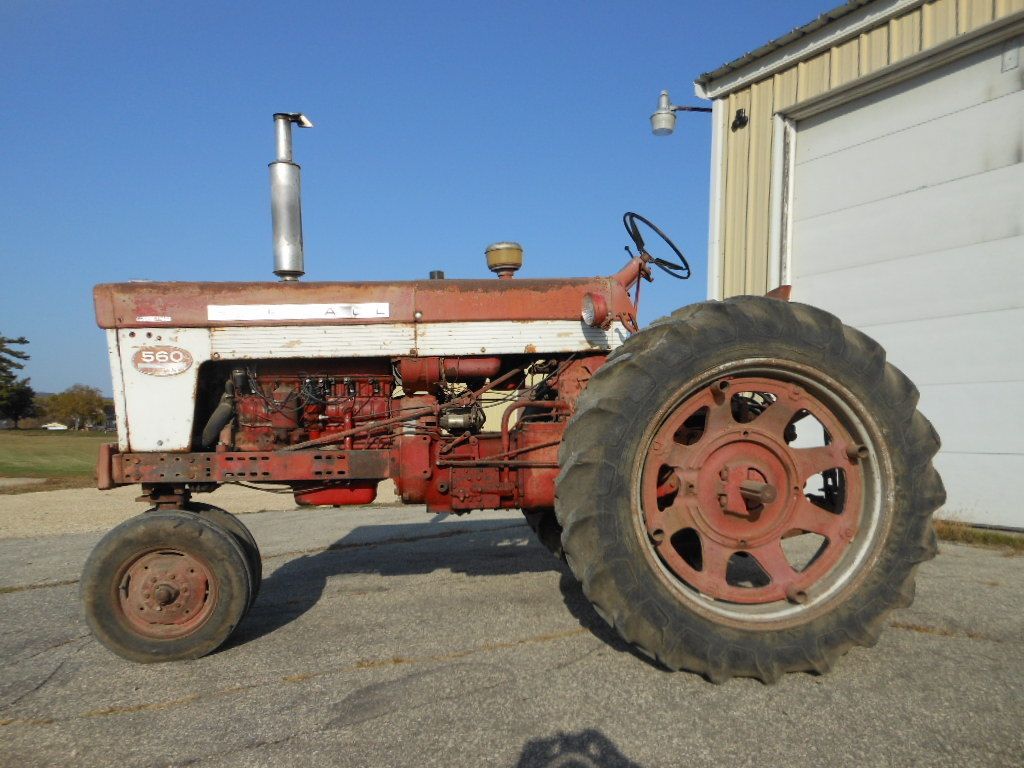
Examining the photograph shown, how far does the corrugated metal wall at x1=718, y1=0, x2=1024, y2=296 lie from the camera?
5.80m

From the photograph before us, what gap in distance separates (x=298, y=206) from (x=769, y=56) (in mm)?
5229

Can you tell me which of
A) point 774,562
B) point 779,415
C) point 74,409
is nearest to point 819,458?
point 779,415

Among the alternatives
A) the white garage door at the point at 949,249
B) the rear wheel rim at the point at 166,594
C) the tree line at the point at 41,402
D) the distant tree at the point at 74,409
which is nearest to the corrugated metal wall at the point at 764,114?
the white garage door at the point at 949,249

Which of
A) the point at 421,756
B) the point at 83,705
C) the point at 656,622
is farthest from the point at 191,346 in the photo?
the point at 656,622

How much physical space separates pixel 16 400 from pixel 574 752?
4249cm

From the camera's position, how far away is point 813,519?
2.88m

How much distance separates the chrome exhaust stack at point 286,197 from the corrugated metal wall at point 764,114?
465cm

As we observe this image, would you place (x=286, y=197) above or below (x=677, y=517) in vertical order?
above

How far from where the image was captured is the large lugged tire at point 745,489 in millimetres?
2553

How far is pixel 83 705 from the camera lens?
251 centimetres

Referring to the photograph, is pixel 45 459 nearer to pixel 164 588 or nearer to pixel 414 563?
pixel 414 563

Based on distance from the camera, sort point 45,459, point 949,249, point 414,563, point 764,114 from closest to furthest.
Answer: point 414,563
point 949,249
point 764,114
point 45,459

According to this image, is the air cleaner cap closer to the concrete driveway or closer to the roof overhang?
the concrete driveway

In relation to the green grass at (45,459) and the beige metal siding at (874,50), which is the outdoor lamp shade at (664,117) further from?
the green grass at (45,459)
